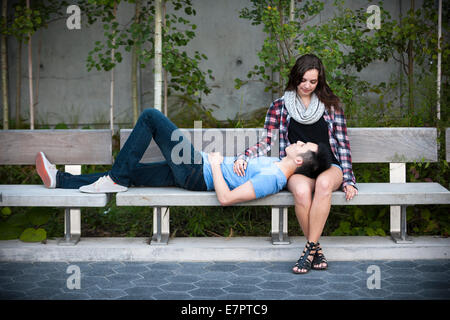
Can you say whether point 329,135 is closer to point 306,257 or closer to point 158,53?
point 306,257

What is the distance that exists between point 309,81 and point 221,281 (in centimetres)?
161

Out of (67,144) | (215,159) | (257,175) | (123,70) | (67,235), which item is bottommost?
(67,235)

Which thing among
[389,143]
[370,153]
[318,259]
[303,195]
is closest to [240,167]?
[303,195]

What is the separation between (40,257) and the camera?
170 inches

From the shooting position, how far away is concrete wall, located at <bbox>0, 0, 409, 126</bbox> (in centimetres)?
753

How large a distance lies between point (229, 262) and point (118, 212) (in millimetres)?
1363

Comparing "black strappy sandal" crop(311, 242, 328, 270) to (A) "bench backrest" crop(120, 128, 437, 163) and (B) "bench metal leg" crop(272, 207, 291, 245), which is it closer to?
(B) "bench metal leg" crop(272, 207, 291, 245)

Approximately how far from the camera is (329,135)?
175 inches

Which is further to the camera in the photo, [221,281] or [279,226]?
[279,226]

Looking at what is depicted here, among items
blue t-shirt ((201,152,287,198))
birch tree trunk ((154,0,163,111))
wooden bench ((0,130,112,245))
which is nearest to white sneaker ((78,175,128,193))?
wooden bench ((0,130,112,245))

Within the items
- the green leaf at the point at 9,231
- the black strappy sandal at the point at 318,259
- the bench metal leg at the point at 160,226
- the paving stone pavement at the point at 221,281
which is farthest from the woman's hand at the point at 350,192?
the green leaf at the point at 9,231

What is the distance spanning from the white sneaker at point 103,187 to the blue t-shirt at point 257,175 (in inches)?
25.6
